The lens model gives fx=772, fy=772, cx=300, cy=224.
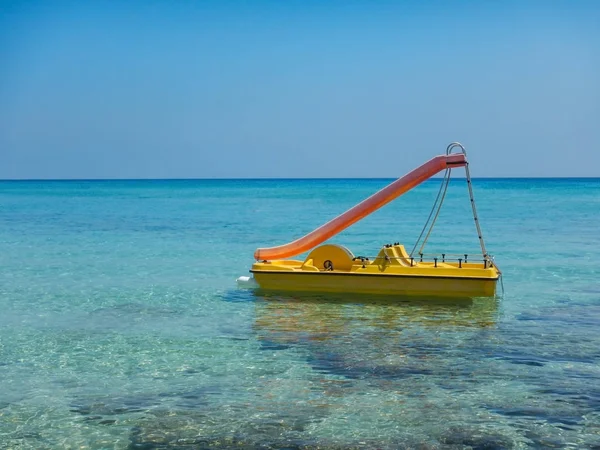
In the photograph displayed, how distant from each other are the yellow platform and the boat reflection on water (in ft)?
0.85

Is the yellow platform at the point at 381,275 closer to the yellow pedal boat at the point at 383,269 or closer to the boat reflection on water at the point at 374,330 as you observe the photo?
the yellow pedal boat at the point at 383,269

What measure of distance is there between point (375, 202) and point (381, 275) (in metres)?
1.92

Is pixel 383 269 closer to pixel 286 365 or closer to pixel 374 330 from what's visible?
pixel 374 330

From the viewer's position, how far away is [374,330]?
1464 centimetres

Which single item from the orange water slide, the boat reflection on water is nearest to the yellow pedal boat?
the orange water slide

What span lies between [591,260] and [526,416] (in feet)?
61.5

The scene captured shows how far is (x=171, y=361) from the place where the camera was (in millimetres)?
12414

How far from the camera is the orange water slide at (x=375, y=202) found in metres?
17.9

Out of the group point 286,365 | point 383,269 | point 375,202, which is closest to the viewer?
point 286,365

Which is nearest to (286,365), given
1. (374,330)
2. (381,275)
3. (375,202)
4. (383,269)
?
(374,330)


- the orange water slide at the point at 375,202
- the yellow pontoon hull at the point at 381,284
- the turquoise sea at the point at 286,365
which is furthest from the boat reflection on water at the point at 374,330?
the orange water slide at the point at 375,202

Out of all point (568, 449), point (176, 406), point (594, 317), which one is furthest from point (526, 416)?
point (594, 317)

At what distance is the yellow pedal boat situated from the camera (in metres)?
17.0

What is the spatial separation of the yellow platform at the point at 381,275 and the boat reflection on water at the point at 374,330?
26 cm
